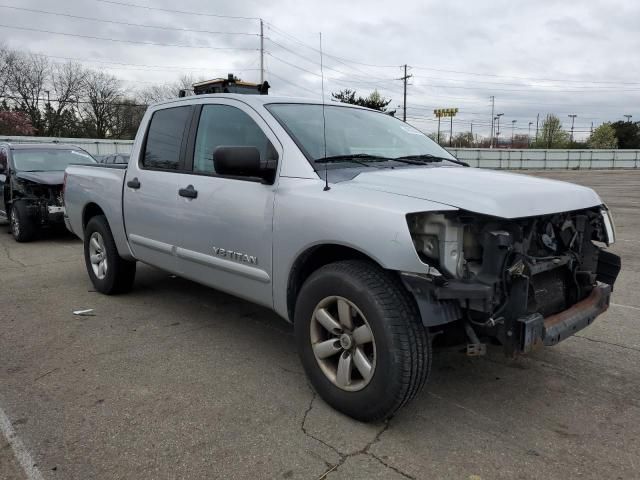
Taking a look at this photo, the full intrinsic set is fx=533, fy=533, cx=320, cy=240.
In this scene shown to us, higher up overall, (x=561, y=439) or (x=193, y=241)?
(x=193, y=241)

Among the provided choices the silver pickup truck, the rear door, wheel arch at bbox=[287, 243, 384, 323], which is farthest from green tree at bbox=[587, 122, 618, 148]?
wheel arch at bbox=[287, 243, 384, 323]

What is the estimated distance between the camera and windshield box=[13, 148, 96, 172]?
979cm

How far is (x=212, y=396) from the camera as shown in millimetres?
3244

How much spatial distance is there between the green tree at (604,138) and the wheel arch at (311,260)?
88418 millimetres

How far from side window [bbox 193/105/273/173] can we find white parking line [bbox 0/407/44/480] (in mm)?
2003

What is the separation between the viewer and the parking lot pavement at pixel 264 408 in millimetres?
2547

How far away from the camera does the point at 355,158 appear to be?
3.51 m

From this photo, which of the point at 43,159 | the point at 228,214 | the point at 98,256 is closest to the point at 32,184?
the point at 43,159

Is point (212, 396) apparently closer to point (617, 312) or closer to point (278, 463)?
point (278, 463)

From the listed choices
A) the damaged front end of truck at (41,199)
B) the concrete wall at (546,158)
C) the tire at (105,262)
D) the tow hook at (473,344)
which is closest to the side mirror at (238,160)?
the tow hook at (473,344)

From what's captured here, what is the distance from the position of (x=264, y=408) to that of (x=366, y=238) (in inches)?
47.4

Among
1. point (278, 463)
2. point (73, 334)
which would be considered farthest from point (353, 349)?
point (73, 334)

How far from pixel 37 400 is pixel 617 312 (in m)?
4.72

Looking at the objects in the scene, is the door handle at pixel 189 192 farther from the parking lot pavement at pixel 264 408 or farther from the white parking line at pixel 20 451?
the white parking line at pixel 20 451
